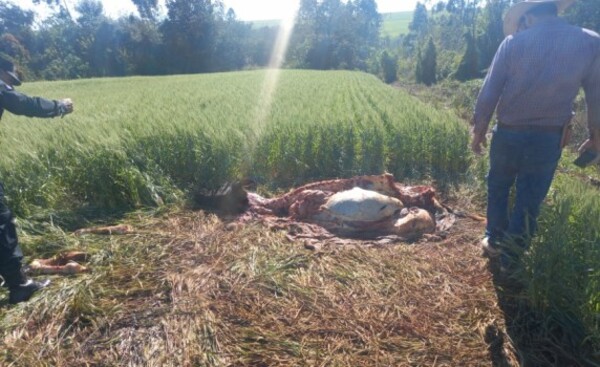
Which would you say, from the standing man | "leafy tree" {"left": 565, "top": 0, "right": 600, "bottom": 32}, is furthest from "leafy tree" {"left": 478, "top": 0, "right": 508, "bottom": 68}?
the standing man

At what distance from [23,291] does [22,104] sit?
1.35 m

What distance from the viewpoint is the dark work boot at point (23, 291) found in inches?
98.5

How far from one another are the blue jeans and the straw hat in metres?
0.78

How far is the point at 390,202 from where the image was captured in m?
3.71

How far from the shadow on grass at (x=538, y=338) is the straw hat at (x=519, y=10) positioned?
6.21ft

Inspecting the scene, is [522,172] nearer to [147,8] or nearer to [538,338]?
[538,338]

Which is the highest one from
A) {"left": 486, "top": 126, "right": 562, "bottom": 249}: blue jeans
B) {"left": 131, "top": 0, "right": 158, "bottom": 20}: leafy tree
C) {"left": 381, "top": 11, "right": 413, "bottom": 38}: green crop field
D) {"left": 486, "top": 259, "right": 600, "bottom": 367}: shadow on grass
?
{"left": 131, "top": 0, "right": 158, "bottom": 20}: leafy tree

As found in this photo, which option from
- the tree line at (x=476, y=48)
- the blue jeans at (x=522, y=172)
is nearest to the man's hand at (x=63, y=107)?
the blue jeans at (x=522, y=172)

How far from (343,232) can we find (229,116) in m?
3.19

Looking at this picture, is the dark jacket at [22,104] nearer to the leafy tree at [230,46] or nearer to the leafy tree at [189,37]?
the leafy tree at [189,37]

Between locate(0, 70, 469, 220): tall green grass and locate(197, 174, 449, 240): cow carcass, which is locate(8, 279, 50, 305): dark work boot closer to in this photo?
locate(0, 70, 469, 220): tall green grass

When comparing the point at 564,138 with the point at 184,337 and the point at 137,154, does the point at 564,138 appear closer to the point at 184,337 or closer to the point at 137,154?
the point at 184,337

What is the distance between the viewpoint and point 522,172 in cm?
267

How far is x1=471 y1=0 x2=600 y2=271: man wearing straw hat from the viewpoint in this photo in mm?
2371
